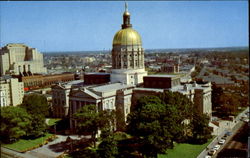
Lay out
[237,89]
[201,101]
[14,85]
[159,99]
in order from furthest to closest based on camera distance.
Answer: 1. [237,89]
2. [14,85]
3. [201,101]
4. [159,99]

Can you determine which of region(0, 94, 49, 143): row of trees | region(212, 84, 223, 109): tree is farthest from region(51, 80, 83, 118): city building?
region(212, 84, 223, 109): tree

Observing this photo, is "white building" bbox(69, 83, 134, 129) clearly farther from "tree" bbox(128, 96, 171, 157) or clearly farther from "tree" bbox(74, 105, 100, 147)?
"tree" bbox(128, 96, 171, 157)

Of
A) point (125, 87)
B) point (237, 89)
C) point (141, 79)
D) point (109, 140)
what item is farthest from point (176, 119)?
point (237, 89)

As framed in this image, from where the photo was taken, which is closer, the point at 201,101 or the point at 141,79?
the point at 201,101

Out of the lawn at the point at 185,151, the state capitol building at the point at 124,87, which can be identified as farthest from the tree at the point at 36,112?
the lawn at the point at 185,151

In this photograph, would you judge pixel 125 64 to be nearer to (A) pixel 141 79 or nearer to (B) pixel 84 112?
(A) pixel 141 79

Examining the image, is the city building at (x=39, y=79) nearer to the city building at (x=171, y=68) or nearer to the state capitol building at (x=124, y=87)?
the state capitol building at (x=124, y=87)
